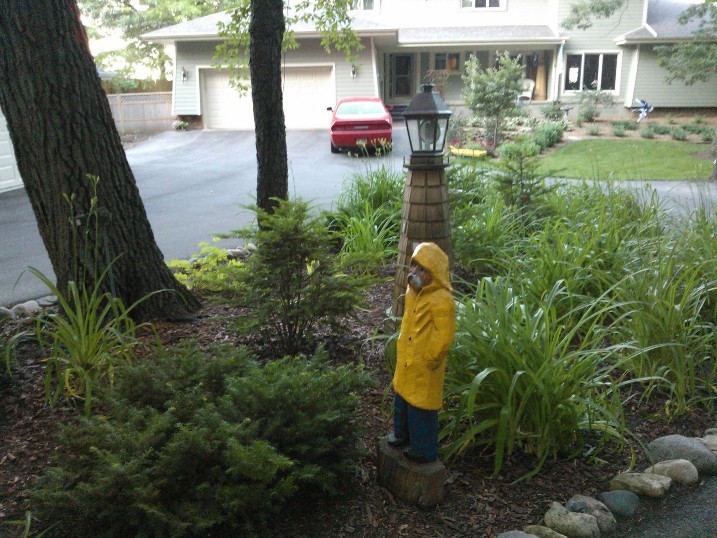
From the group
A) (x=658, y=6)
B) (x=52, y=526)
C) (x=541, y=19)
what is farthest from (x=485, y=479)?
(x=658, y=6)

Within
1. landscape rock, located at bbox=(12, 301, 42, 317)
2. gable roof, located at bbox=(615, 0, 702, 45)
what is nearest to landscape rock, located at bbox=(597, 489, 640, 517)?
landscape rock, located at bbox=(12, 301, 42, 317)

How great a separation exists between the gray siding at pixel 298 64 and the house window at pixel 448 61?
491 cm

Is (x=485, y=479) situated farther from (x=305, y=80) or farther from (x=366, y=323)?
(x=305, y=80)

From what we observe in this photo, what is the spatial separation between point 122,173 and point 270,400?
234 cm

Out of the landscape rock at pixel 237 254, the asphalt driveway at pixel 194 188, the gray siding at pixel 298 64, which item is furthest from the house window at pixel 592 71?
the landscape rock at pixel 237 254

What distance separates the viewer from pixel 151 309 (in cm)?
421

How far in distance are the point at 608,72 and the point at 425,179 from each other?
2508 cm

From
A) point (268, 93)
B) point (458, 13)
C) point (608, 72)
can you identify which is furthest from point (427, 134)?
point (608, 72)

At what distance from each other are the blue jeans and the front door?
80.9 feet

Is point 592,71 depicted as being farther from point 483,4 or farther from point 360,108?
point 360,108

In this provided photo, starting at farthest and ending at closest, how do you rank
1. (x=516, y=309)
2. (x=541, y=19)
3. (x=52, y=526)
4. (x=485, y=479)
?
(x=541, y=19)
(x=516, y=309)
(x=485, y=479)
(x=52, y=526)

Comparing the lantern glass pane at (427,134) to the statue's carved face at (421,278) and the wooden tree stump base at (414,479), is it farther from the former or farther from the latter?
the wooden tree stump base at (414,479)

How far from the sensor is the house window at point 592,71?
2484 cm

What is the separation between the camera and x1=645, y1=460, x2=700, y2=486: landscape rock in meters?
2.78
